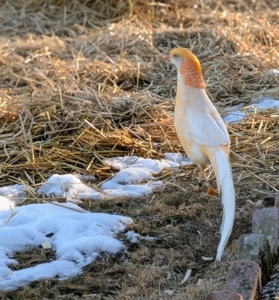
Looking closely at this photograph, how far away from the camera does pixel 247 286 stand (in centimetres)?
303

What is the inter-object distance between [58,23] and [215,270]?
19.3 ft

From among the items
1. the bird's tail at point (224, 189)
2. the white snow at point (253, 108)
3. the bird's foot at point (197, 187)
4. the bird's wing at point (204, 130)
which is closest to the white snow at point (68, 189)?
the bird's foot at point (197, 187)

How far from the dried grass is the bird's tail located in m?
0.14

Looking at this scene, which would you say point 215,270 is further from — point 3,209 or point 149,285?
point 3,209

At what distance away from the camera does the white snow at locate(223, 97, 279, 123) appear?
19.1ft

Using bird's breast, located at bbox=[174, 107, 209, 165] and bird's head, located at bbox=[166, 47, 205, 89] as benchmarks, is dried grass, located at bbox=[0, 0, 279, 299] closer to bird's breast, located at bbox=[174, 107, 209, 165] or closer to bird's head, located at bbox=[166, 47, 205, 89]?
bird's breast, located at bbox=[174, 107, 209, 165]

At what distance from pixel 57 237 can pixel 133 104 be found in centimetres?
211

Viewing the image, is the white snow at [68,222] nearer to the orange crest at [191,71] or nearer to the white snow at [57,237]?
the white snow at [57,237]

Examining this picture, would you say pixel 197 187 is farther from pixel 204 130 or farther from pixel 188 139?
pixel 204 130

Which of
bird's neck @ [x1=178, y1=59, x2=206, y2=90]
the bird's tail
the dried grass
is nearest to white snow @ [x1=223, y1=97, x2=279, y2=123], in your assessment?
the dried grass

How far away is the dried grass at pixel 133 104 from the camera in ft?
12.1

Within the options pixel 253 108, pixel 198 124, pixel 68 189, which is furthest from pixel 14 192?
pixel 253 108

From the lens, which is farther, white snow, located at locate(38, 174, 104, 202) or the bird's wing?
white snow, located at locate(38, 174, 104, 202)

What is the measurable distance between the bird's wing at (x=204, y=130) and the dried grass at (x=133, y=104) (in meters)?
0.39
